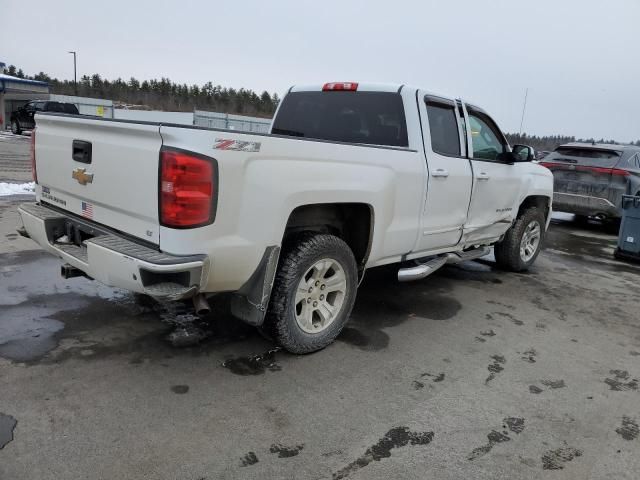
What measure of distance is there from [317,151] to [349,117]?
147cm

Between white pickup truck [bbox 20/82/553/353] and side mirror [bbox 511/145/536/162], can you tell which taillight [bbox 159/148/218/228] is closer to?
white pickup truck [bbox 20/82/553/353]

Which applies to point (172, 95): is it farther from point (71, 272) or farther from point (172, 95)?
point (71, 272)

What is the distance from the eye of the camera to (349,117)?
4.75m

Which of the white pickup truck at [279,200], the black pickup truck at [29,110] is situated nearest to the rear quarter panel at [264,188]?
the white pickup truck at [279,200]

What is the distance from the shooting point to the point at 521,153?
5730mm

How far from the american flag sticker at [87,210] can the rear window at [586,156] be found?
32.0ft

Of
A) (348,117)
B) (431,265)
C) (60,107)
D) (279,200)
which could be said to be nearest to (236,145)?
(279,200)

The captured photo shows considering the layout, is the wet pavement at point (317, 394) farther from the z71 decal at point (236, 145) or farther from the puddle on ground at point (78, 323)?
the z71 decal at point (236, 145)

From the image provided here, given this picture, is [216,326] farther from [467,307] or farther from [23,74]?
[23,74]

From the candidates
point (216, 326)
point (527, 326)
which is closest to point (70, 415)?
point (216, 326)

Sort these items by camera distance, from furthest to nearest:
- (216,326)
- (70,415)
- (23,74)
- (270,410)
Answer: (23,74), (216,326), (270,410), (70,415)

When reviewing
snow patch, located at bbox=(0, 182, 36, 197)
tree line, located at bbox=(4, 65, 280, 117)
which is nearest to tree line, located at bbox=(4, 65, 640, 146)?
tree line, located at bbox=(4, 65, 280, 117)

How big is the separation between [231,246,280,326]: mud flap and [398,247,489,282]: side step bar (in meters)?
1.53

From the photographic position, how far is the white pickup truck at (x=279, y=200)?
2891 millimetres
